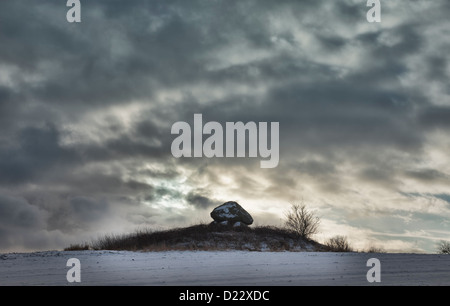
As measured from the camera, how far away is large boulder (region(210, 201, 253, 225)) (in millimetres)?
39562

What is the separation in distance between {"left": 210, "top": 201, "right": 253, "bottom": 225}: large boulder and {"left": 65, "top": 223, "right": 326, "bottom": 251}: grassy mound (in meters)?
0.96

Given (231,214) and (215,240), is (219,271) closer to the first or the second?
(215,240)

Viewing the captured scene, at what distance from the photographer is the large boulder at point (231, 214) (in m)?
39.6

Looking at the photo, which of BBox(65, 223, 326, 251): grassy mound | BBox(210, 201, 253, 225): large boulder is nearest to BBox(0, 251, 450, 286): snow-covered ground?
BBox(65, 223, 326, 251): grassy mound

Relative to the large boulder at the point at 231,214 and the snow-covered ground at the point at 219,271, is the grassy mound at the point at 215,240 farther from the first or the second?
the snow-covered ground at the point at 219,271

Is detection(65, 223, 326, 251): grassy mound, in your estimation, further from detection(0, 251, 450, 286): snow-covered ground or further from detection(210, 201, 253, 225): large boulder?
detection(0, 251, 450, 286): snow-covered ground

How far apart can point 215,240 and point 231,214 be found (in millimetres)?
6557

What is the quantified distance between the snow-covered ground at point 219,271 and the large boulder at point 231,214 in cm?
1973

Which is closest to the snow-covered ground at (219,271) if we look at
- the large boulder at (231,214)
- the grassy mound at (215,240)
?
the grassy mound at (215,240)

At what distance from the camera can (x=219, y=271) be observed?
14.9 meters
